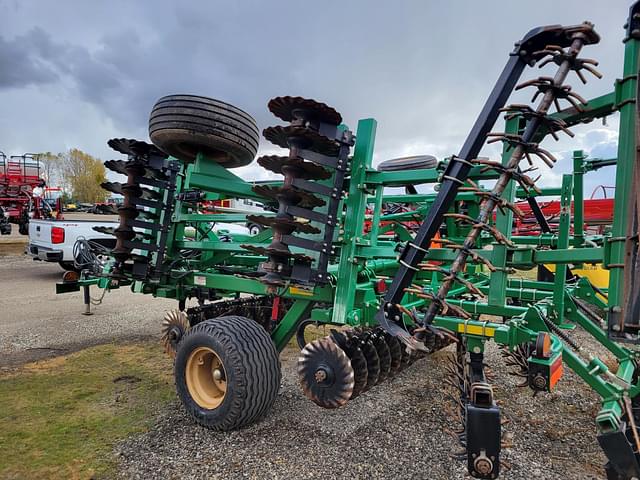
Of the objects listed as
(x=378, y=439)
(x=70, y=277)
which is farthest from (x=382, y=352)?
(x=70, y=277)

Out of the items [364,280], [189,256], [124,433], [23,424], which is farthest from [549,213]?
[23,424]

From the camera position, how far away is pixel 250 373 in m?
2.91

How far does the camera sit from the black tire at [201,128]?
10.2ft

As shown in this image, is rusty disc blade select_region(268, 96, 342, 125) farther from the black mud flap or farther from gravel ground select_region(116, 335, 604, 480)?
gravel ground select_region(116, 335, 604, 480)

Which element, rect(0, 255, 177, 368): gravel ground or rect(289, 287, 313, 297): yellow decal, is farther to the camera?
rect(0, 255, 177, 368): gravel ground

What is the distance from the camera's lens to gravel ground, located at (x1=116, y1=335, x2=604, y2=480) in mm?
2664

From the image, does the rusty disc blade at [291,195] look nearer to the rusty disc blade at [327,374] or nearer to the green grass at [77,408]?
the rusty disc blade at [327,374]

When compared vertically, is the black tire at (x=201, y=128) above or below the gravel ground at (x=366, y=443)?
above

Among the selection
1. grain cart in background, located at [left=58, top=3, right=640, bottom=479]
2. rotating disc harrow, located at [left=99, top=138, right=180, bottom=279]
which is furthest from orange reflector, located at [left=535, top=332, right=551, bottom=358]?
rotating disc harrow, located at [left=99, top=138, right=180, bottom=279]

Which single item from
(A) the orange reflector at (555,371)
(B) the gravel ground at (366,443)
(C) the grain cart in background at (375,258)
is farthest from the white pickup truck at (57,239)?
(A) the orange reflector at (555,371)

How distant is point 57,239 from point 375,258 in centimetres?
863

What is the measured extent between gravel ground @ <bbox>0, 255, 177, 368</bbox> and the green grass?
1.86ft

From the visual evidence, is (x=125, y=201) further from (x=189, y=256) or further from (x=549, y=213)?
(x=549, y=213)

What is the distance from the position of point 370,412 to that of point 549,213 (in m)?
6.56
